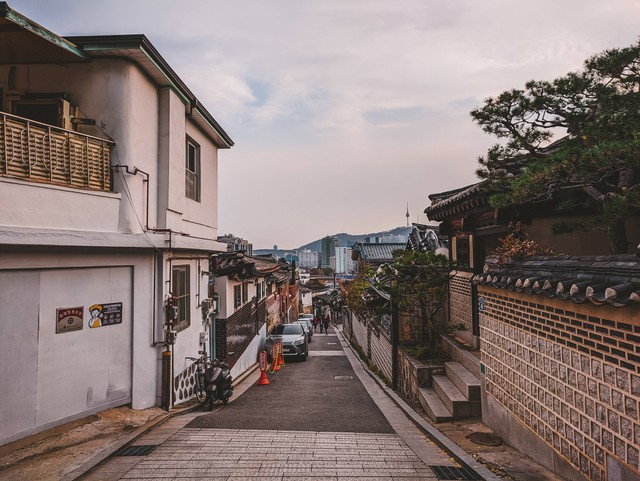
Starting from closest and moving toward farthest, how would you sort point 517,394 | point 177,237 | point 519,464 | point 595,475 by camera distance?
point 595,475, point 519,464, point 517,394, point 177,237

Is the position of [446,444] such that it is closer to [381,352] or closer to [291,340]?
[381,352]

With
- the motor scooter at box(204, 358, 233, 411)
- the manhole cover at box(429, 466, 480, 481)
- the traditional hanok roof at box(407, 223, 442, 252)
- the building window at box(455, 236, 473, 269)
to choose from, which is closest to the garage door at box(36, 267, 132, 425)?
the motor scooter at box(204, 358, 233, 411)

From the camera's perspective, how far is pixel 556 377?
553cm

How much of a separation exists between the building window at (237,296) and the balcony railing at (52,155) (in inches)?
333

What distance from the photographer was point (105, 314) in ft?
27.1

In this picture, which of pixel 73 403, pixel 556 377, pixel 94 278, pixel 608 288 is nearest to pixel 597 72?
pixel 608 288

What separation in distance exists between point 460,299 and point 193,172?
8708mm

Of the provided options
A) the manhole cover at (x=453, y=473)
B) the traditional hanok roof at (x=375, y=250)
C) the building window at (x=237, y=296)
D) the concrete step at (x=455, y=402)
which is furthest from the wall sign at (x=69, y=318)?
the traditional hanok roof at (x=375, y=250)

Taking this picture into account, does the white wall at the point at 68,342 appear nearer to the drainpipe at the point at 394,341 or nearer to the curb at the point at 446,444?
the curb at the point at 446,444

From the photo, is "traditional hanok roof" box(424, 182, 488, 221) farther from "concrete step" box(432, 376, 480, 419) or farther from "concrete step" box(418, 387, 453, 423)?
"concrete step" box(418, 387, 453, 423)

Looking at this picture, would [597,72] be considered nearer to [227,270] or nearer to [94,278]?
[94,278]

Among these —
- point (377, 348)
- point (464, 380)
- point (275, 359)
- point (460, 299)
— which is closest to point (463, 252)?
point (460, 299)

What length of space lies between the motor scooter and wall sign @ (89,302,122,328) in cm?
271

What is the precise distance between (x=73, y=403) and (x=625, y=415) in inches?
318
